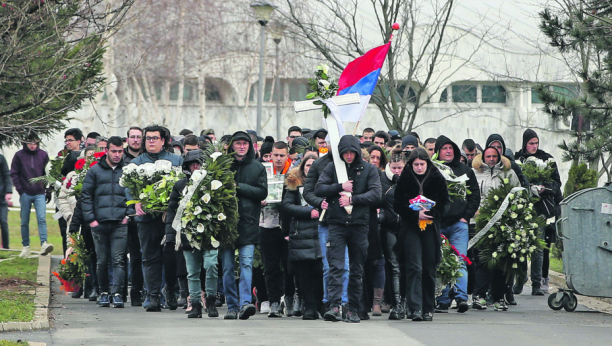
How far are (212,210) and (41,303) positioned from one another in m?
2.59

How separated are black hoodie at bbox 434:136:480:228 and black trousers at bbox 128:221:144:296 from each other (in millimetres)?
3886

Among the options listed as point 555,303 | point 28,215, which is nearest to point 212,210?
point 555,303

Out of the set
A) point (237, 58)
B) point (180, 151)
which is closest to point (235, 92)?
point (237, 58)

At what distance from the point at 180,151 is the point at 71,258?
225cm

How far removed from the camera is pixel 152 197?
12.0 metres

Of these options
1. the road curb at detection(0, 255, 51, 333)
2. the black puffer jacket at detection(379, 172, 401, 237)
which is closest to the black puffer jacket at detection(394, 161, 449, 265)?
the black puffer jacket at detection(379, 172, 401, 237)

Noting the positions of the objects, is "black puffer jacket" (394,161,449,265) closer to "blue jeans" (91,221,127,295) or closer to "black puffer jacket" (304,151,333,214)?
"black puffer jacket" (304,151,333,214)

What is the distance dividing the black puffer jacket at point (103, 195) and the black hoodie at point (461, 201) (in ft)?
13.4

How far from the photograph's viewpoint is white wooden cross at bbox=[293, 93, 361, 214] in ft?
36.2

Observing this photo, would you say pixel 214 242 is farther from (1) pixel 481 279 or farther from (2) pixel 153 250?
(1) pixel 481 279

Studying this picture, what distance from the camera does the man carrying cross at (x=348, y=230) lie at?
10.9 metres

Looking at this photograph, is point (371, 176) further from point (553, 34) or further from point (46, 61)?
point (46, 61)

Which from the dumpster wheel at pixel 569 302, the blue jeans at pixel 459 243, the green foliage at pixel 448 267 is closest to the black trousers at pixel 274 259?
the green foliage at pixel 448 267

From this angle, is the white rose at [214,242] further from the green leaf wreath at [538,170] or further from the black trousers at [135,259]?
the green leaf wreath at [538,170]
